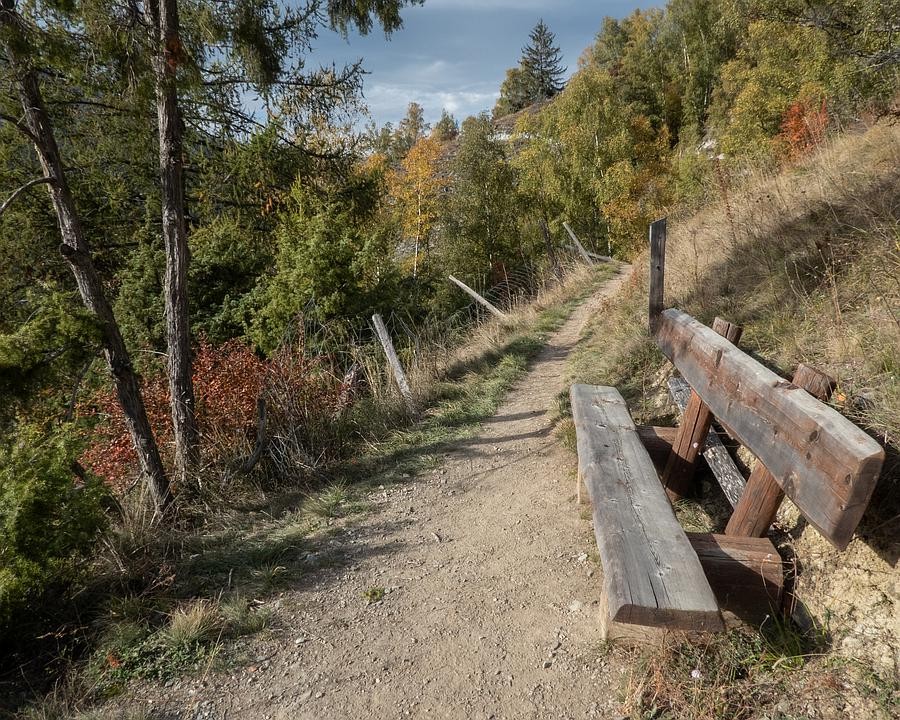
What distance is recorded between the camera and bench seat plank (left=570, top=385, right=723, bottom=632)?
6.12 ft

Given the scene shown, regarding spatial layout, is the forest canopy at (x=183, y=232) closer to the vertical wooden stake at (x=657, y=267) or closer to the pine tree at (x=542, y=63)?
the vertical wooden stake at (x=657, y=267)

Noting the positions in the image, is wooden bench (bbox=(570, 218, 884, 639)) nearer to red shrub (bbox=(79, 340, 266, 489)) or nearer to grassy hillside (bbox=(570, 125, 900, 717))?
grassy hillside (bbox=(570, 125, 900, 717))

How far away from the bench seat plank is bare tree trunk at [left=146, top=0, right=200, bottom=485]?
3547mm

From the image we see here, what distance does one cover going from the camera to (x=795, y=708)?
1.97 meters

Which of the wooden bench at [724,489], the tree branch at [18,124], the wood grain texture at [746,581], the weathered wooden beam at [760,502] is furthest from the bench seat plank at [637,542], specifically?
the tree branch at [18,124]

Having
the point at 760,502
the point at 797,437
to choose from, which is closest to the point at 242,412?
the point at 760,502

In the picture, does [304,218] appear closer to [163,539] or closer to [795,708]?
[163,539]

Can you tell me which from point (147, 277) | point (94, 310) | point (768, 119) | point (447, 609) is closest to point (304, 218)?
point (147, 277)

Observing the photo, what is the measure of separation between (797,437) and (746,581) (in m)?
0.73

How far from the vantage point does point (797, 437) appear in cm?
214

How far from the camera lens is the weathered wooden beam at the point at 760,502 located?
2437 millimetres

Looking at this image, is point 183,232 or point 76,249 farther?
point 183,232

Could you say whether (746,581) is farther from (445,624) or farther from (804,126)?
(804,126)

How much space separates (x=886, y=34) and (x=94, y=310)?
25.7 feet
